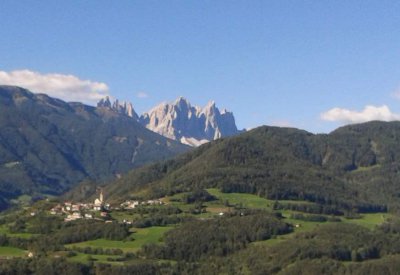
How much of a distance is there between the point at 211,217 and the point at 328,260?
135ft

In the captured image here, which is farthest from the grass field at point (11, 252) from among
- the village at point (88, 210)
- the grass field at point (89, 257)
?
the village at point (88, 210)

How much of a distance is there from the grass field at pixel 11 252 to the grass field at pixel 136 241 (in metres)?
10.5

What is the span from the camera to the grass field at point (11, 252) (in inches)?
5502

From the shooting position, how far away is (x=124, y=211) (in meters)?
185

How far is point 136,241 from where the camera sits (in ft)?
504

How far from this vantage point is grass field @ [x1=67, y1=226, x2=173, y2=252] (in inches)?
5871

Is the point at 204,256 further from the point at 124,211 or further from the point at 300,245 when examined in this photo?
the point at 124,211

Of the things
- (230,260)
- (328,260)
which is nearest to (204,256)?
(230,260)

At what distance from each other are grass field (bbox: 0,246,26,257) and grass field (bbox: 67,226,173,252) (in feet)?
34.3

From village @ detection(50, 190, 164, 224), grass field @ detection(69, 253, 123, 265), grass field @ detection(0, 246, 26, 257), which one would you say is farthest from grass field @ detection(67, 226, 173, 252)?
grass field @ detection(0, 246, 26, 257)

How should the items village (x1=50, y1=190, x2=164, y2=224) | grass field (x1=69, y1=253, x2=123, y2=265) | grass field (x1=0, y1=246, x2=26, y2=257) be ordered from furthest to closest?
village (x1=50, y1=190, x2=164, y2=224) → grass field (x1=0, y1=246, x2=26, y2=257) → grass field (x1=69, y1=253, x2=123, y2=265)

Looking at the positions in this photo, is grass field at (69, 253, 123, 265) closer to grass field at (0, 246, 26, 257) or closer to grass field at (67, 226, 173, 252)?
grass field at (67, 226, 173, 252)

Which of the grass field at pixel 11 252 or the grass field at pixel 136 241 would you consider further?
the grass field at pixel 136 241

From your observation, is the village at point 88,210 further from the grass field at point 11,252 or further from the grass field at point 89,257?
the grass field at point 89,257
